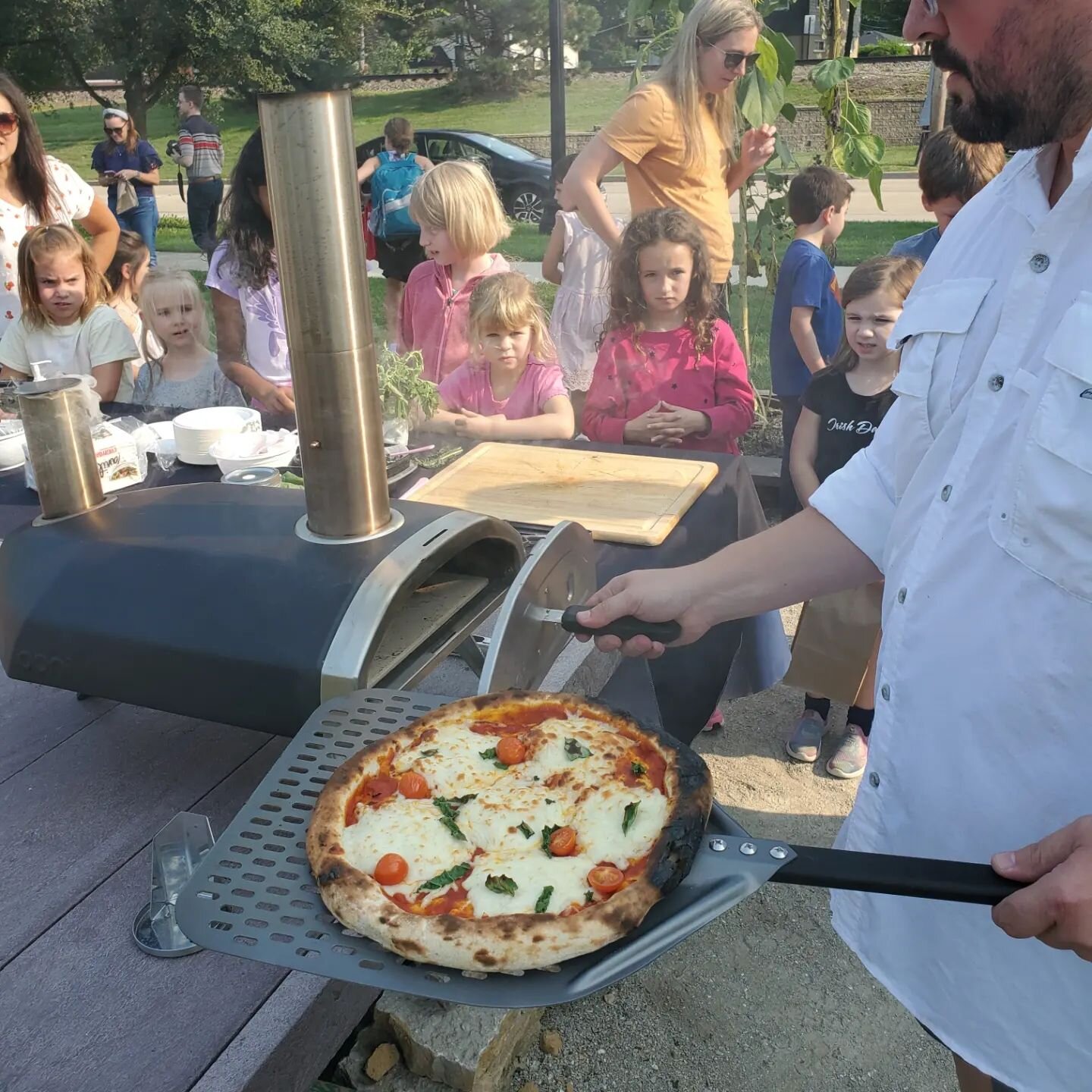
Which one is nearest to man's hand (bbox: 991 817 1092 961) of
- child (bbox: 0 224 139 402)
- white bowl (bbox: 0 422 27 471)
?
white bowl (bbox: 0 422 27 471)

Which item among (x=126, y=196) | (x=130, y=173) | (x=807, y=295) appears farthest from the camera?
(x=126, y=196)

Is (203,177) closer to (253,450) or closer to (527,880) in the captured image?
(253,450)

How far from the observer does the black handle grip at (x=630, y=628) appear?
1.50 m

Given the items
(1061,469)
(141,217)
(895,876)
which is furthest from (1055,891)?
(141,217)

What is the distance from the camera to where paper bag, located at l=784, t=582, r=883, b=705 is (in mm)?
3111

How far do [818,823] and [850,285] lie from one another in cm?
179

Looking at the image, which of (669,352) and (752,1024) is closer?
(752,1024)

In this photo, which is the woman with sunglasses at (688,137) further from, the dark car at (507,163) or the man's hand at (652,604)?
the dark car at (507,163)

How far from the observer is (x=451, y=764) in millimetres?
1358

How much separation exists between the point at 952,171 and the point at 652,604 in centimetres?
277

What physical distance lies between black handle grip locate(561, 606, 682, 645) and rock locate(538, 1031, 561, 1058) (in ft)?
4.31

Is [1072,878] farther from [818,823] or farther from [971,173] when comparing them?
[971,173]

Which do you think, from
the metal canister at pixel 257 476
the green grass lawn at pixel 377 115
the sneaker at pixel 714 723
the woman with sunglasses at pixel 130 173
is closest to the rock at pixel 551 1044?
the sneaker at pixel 714 723

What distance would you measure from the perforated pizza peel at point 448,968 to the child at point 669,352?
7.88ft
